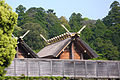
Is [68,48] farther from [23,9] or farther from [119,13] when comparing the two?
[23,9]

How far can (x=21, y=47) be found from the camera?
2945 cm

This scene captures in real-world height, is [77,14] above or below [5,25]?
above

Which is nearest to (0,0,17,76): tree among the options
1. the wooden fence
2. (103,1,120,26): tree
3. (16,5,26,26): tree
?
the wooden fence

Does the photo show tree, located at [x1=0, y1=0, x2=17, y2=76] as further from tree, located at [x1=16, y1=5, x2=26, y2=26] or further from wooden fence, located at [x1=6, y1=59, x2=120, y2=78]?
tree, located at [x1=16, y1=5, x2=26, y2=26]

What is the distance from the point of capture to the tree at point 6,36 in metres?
17.1

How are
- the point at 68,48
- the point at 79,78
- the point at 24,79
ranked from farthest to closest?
the point at 68,48 → the point at 79,78 → the point at 24,79

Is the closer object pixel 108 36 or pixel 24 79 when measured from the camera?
pixel 24 79

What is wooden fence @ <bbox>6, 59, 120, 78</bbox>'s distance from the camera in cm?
2245

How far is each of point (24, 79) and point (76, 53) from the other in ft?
28.7

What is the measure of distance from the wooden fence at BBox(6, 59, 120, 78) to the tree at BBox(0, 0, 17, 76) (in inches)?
183

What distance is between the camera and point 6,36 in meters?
17.3

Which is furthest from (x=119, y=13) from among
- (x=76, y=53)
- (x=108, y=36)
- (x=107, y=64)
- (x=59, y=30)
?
(x=107, y=64)

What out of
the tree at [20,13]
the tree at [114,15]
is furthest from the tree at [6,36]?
the tree at [20,13]

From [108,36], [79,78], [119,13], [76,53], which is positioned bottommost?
[79,78]
